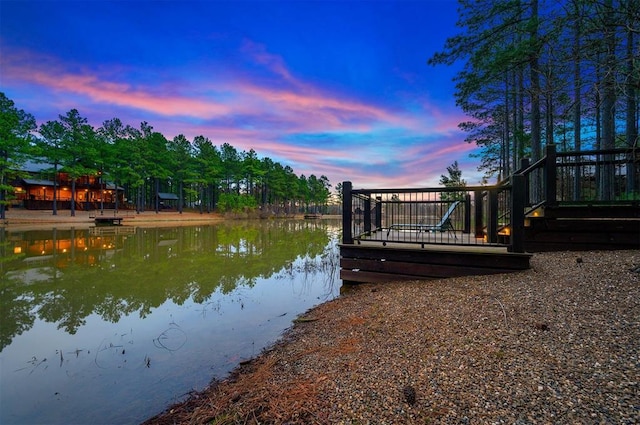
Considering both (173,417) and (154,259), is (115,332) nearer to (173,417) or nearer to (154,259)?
(173,417)

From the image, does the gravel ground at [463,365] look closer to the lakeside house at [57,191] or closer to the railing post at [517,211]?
the railing post at [517,211]

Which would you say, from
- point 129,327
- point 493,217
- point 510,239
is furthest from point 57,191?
point 510,239

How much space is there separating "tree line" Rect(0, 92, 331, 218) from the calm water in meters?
23.0

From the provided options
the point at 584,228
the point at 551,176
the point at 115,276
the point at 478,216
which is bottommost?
the point at 115,276

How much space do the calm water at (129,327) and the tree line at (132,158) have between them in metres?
23.0

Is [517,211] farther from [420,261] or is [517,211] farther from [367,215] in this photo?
[367,215]

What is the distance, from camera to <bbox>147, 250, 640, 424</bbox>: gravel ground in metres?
1.78

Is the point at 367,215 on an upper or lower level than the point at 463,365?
upper

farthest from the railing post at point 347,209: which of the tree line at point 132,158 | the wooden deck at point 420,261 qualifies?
the tree line at point 132,158

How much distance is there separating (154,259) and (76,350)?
683 cm

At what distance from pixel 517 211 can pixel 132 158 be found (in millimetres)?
40108

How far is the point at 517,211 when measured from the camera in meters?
4.75

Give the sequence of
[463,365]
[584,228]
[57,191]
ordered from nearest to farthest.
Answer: [463,365] < [584,228] < [57,191]

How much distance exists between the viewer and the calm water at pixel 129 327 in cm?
271
